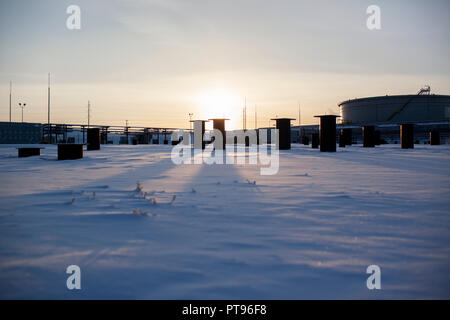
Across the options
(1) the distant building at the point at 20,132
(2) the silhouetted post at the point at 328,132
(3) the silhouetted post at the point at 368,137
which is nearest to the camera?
(2) the silhouetted post at the point at 328,132

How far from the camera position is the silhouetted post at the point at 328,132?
630 inches

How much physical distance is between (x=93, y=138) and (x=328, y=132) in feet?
44.5

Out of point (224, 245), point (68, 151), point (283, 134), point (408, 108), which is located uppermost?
point (408, 108)

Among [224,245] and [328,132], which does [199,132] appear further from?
[224,245]

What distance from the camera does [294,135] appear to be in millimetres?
72125

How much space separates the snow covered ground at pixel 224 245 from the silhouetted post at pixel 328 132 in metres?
12.5

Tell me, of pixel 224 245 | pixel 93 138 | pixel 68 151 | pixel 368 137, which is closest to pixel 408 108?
pixel 368 137

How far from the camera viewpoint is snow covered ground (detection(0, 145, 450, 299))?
61.2 inches

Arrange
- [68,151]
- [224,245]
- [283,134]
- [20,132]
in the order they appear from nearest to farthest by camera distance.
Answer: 1. [224,245]
2. [68,151]
3. [283,134]
4. [20,132]

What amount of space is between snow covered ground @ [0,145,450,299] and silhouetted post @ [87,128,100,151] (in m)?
14.6

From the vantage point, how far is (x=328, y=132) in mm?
16156

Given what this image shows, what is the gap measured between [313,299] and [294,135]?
7287 centimetres

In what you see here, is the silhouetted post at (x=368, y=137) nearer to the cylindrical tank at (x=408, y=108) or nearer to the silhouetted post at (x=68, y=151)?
the silhouetted post at (x=68, y=151)

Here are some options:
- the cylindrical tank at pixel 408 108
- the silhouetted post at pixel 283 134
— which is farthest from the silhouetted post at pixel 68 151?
the cylindrical tank at pixel 408 108
